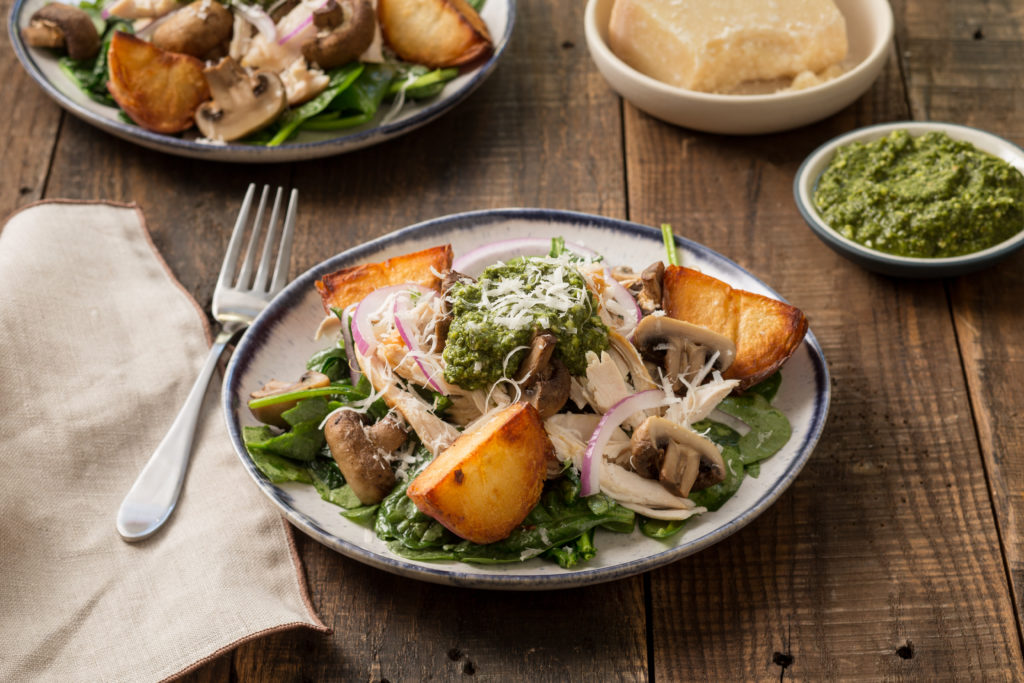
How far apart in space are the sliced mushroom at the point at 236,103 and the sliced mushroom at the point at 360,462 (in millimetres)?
1650

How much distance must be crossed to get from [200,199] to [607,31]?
1763 millimetres

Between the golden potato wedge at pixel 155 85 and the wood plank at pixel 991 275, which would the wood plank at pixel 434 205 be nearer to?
the golden potato wedge at pixel 155 85

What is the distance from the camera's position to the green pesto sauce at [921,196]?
320cm

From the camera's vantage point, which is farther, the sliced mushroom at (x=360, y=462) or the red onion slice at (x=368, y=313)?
the red onion slice at (x=368, y=313)

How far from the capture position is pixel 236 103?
3721 millimetres

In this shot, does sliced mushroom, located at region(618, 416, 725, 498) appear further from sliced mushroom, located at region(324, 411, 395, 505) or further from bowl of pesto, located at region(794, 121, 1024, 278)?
bowl of pesto, located at region(794, 121, 1024, 278)

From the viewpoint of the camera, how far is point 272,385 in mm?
2750

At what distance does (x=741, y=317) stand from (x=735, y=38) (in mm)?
1442

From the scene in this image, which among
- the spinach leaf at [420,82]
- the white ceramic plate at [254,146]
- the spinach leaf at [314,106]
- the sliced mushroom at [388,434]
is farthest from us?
the spinach leaf at [420,82]

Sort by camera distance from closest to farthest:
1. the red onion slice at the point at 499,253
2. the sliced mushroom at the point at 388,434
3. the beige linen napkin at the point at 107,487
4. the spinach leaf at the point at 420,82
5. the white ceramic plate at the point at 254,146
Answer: the beige linen napkin at the point at 107,487
the sliced mushroom at the point at 388,434
the red onion slice at the point at 499,253
the white ceramic plate at the point at 254,146
the spinach leaf at the point at 420,82

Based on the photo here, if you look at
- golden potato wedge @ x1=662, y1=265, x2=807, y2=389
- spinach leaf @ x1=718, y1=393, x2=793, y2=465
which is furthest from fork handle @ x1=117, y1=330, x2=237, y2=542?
spinach leaf @ x1=718, y1=393, x2=793, y2=465

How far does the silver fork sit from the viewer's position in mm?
2695

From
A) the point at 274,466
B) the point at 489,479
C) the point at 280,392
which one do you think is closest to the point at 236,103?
the point at 280,392

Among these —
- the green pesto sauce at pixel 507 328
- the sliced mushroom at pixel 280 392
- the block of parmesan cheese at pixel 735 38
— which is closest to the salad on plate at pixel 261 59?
the block of parmesan cheese at pixel 735 38
